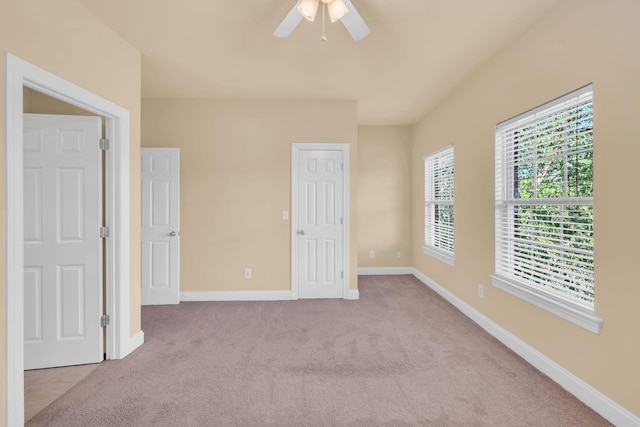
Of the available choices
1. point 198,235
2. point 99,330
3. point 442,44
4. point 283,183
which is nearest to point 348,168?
point 283,183

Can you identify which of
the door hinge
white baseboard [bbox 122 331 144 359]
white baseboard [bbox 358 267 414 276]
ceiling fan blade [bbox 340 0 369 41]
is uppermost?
ceiling fan blade [bbox 340 0 369 41]

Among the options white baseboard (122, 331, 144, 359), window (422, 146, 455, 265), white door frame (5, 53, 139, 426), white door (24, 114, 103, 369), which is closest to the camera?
white door frame (5, 53, 139, 426)

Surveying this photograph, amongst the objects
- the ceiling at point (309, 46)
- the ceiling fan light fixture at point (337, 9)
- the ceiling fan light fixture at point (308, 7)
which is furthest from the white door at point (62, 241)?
the ceiling fan light fixture at point (337, 9)

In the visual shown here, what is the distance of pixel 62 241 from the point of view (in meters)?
2.51

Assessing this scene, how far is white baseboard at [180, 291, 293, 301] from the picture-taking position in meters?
4.27

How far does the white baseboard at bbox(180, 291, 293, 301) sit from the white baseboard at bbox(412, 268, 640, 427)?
2.37 meters

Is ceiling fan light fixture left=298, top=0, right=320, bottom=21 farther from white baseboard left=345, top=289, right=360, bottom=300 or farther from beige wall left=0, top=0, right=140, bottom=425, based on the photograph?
white baseboard left=345, top=289, right=360, bottom=300

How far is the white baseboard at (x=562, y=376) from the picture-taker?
1.83m

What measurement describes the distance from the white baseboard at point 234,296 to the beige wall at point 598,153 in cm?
252

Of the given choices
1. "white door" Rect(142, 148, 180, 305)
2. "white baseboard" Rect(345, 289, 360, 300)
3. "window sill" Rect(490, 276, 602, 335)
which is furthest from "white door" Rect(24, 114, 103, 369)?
"window sill" Rect(490, 276, 602, 335)

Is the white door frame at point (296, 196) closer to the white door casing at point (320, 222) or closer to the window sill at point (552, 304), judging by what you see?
the white door casing at point (320, 222)

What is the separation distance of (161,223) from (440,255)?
3792mm

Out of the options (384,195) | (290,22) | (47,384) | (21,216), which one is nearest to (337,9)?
(290,22)

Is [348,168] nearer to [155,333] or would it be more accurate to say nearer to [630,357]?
[155,333]
